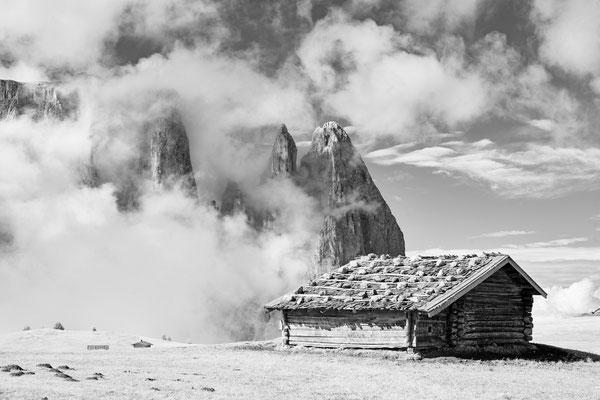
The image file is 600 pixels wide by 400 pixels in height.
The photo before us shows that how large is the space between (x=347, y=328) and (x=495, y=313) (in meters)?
7.00

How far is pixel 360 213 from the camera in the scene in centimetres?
15150

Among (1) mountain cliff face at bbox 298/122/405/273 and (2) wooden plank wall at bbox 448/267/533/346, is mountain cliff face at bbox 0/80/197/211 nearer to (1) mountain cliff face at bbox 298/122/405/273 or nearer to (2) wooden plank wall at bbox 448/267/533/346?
(1) mountain cliff face at bbox 298/122/405/273

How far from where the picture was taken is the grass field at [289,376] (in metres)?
16.0

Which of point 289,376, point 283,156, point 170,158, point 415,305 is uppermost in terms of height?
point 283,156

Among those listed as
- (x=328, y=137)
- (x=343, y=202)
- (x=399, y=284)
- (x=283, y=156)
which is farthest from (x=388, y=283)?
(x=328, y=137)

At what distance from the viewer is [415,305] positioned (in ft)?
85.7

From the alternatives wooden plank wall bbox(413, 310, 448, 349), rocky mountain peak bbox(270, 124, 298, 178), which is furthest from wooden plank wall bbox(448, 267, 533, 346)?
rocky mountain peak bbox(270, 124, 298, 178)

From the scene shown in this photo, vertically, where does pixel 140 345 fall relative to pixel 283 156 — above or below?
below

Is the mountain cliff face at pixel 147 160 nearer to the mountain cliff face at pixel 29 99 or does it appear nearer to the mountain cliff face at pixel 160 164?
the mountain cliff face at pixel 160 164

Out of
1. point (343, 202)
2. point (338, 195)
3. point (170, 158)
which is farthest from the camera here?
point (170, 158)

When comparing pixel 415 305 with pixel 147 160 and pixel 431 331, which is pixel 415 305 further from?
pixel 147 160

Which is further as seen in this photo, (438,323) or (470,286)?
(438,323)

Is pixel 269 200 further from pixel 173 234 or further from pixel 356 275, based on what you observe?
pixel 356 275

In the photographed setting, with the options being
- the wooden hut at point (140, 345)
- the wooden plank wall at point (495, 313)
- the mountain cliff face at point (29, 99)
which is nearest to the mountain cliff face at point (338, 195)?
the mountain cliff face at point (29, 99)
